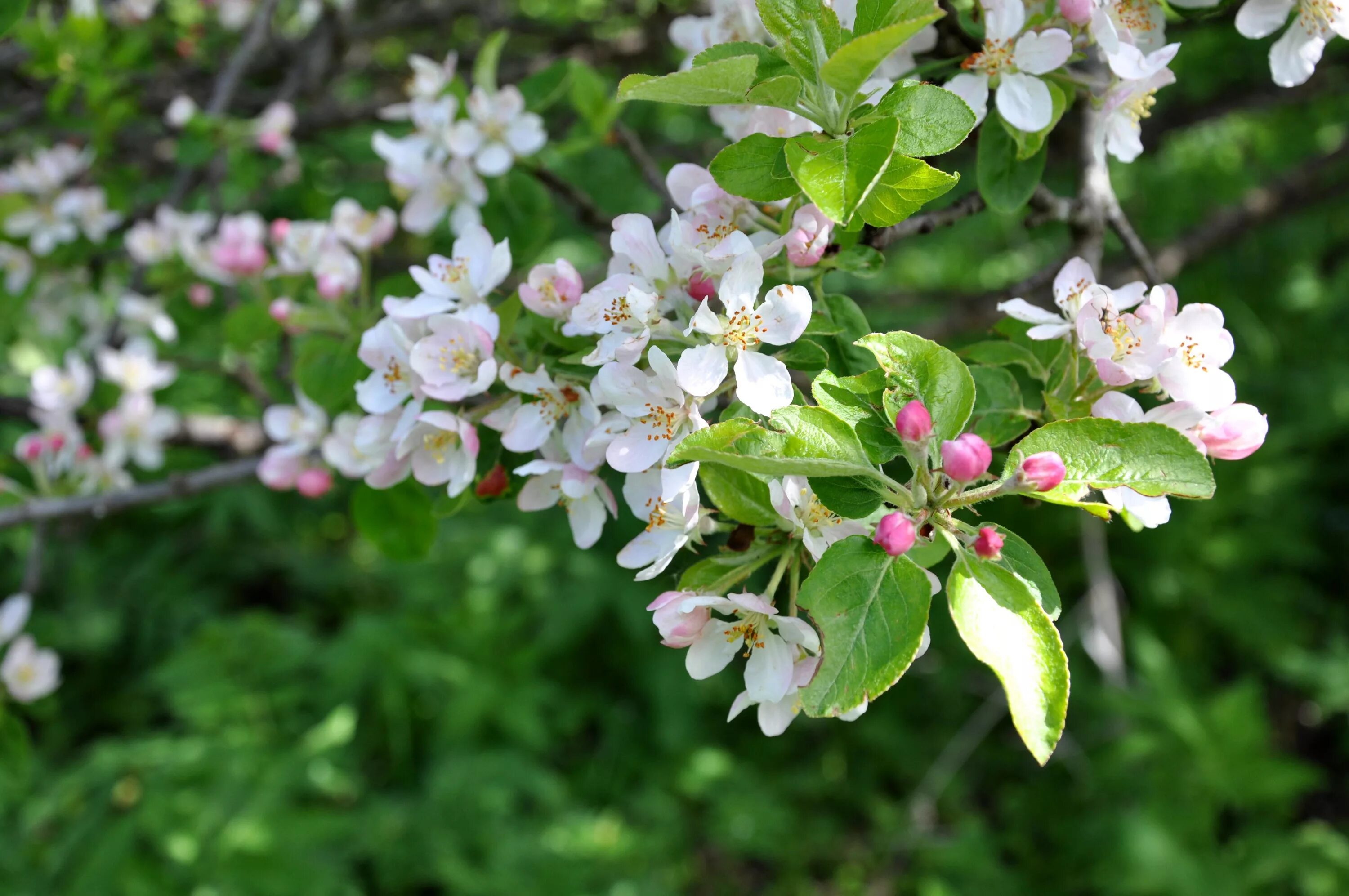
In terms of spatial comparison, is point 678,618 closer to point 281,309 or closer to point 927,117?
point 927,117

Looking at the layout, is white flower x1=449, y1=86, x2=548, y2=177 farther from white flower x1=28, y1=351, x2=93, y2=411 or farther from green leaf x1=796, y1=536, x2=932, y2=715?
white flower x1=28, y1=351, x2=93, y2=411

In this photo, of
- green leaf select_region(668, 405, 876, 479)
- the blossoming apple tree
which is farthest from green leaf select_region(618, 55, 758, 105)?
green leaf select_region(668, 405, 876, 479)

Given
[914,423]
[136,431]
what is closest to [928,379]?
[914,423]

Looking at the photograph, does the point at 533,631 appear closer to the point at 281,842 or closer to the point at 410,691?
the point at 410,691

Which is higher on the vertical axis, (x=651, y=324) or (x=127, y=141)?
(x=651, y=324)

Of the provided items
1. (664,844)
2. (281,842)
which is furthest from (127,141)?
(664,844)
